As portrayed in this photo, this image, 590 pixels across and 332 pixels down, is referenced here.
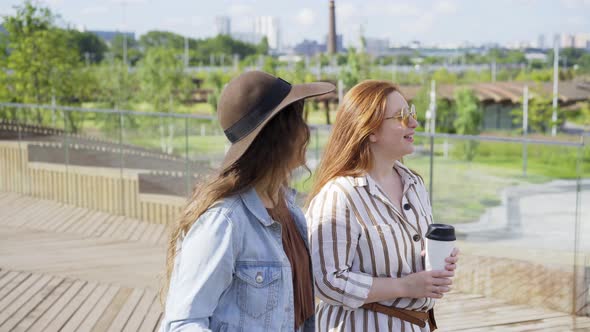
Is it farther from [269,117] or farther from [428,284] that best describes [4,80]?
[269,117]

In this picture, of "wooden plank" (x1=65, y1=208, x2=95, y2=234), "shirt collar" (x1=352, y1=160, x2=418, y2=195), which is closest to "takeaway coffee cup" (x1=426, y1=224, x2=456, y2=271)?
"shirt collar" (x1=352, y1=160, x2=418, y2=195)

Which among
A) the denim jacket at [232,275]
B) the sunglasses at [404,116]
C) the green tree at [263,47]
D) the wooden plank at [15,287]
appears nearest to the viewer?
the denim jacket at [232,275]

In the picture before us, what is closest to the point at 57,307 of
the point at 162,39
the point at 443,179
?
the point at 443,179

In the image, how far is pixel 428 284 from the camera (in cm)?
196

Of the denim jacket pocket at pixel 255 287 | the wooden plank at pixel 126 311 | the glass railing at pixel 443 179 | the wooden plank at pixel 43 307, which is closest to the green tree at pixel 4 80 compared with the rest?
the glass railing at pixel 443 179

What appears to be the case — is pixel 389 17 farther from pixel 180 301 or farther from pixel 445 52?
pixel 180 301

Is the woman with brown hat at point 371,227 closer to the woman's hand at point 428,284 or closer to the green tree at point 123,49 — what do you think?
the woman's hand at point 428,284

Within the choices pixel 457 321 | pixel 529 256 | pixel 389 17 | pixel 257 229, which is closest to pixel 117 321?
pixel 457 321

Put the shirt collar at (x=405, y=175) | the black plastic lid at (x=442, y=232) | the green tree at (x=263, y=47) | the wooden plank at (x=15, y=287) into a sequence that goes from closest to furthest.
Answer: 1. the black plastic lid at (x=442, y=232)
2. the shirt collar at (x=405, y=175)
3. the wooden plank at (x=15, y=287)
4. the green tree at (x=263, y=47)

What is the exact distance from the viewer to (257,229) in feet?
4.96

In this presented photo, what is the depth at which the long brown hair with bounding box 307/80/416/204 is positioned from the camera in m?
2.10

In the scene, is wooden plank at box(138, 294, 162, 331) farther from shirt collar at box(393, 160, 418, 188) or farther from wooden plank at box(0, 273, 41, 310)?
shirt collar at box(393, 160, 418, 188)

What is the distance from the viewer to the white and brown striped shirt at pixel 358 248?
200 cm

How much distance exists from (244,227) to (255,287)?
117mm
